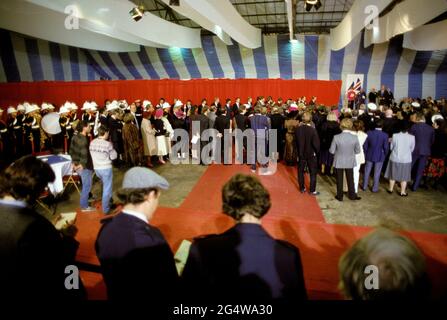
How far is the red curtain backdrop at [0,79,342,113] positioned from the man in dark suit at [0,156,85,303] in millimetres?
12205

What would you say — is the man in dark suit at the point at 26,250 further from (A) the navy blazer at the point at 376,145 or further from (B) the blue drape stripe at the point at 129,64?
(B) the blue drape stripe at the point at 129,64

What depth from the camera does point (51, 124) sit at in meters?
7.97

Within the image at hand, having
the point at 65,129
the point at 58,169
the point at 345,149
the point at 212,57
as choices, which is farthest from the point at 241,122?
the point at 212,57

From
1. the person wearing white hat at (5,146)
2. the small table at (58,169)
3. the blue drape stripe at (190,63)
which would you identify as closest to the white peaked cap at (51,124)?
the person wearing white hat at (5,146)

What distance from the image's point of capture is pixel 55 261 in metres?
1.52

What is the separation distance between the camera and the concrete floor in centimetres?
436

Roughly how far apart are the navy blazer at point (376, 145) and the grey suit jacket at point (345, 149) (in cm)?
64

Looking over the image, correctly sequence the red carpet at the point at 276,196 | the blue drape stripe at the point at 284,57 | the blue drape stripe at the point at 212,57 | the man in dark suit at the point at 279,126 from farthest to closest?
the blue drape stripe at the point at 212,57
the blue drape stripe at the point at 284,57
the man in dark suit at the point at 279,126
the red carpet at the point at 276,196

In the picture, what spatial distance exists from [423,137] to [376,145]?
91 centimetres

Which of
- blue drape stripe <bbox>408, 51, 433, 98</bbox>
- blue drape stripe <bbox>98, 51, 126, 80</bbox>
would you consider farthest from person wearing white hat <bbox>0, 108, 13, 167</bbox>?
blue drape stripe <bbox>408, 51, 433, 98</bbox>

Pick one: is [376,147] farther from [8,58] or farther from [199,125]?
[8,58]

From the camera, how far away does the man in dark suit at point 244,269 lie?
1.30 m

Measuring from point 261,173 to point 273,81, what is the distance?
798 cm

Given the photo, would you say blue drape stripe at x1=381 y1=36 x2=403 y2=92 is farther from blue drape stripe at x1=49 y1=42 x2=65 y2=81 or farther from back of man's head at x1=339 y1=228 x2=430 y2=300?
blue drape stripe at x1=49 y1=42 x2=65 y2=81
